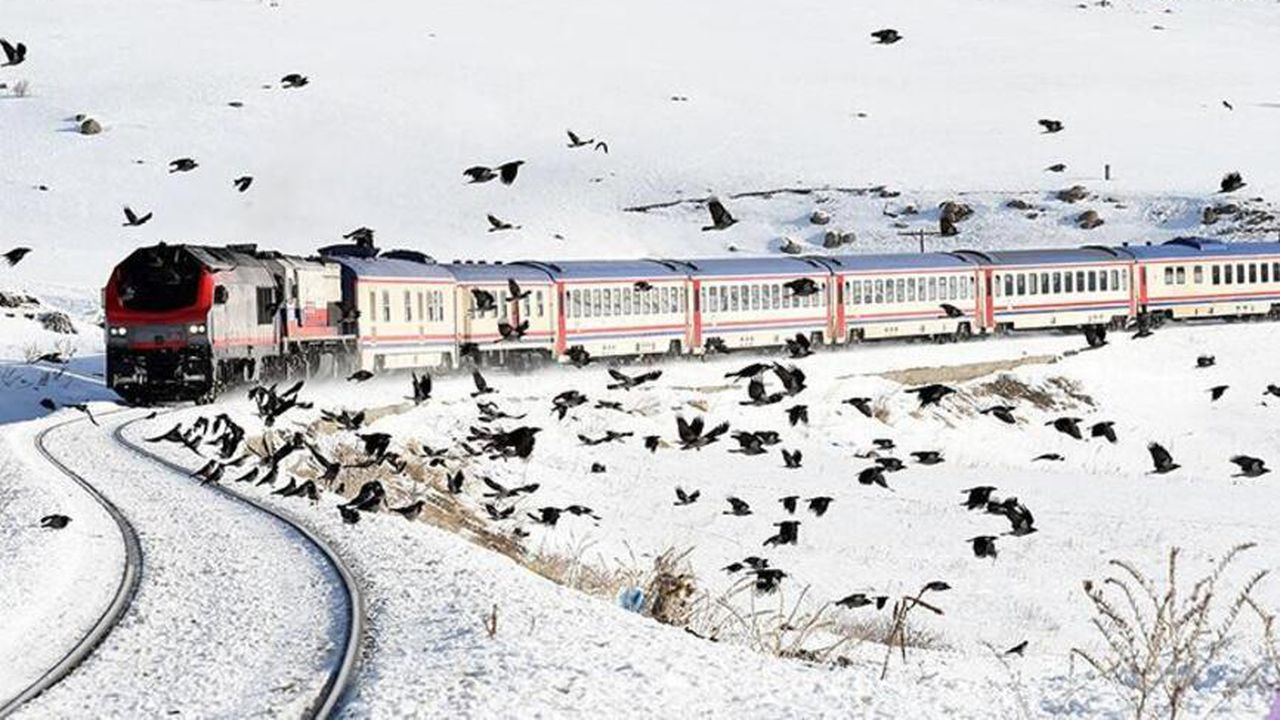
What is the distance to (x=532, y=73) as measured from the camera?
11888 centimetres

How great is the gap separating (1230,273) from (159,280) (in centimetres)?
3903

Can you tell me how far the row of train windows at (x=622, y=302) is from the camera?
4706cm

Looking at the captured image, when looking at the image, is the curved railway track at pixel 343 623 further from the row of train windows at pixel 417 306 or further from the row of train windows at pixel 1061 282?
the row of train windows at pixel 1061 282

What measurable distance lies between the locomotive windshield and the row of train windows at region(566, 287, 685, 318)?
1436cm

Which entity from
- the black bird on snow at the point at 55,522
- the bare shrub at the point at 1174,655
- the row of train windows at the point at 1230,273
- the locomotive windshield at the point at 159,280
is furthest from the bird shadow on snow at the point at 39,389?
the row of train windows at the point at 1230,273

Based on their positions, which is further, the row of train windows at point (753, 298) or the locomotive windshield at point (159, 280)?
the row of train windows at point (753, 298)

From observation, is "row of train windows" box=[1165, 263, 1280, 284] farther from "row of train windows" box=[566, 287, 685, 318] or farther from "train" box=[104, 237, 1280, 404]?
"row of train windows" box=[566, 287, 685, 318]

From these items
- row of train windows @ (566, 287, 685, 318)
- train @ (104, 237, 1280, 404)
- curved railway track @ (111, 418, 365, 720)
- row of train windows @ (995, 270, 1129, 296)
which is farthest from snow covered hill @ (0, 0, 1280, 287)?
curved railway track @ (111, 418, 365, 720)

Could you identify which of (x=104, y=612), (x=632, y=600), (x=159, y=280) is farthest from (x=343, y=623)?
(x=159, y=280)

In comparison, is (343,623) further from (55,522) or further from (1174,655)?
(1174,655)

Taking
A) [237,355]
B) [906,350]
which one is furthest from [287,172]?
[237,355]

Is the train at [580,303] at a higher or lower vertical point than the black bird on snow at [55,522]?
higher

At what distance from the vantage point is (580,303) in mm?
47094

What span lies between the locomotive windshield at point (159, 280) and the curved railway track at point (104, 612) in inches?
368
